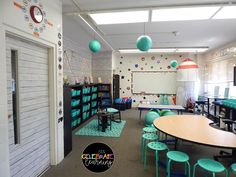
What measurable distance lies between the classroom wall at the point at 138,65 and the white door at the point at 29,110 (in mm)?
5805

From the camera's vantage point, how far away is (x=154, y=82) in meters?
8.19

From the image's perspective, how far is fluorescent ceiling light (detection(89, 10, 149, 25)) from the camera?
293cm

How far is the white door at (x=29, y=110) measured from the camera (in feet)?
6.45

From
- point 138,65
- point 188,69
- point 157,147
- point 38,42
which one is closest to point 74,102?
point 38,42

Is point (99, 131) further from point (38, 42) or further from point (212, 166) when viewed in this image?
point (212, 166)

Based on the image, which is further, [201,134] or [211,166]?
A: [201,134]

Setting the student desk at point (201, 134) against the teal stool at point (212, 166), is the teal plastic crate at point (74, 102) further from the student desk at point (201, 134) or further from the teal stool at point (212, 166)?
the teal stool at point (212, 166)

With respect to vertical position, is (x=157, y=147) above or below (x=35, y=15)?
below

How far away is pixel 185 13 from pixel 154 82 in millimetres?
5429

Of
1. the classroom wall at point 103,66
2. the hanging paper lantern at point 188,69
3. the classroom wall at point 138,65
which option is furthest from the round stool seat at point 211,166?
the classroom wall at point 138,65

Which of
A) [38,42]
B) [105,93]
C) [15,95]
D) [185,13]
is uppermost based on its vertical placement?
[185,13]

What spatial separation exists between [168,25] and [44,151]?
3736 millimetres

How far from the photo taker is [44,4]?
232cm

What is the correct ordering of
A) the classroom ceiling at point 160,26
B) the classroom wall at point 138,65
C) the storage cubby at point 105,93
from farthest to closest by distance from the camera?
the classroom wall at point 138,65 < the storage cubby at point 105,93 < the classroom ceiling at point 160,26
